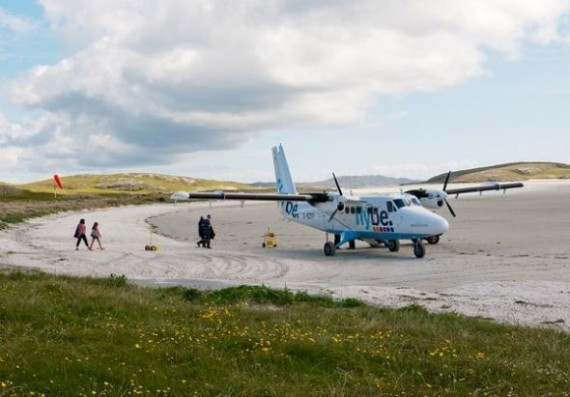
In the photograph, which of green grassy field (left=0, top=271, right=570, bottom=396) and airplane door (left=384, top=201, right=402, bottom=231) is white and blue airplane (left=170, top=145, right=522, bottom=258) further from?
green grassy field (left=0, top=271, right=570, bottom=396)

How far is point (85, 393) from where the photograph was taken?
20.2ft

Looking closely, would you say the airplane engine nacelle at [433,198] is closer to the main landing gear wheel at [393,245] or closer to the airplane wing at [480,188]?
the airplane wing at [480,188]

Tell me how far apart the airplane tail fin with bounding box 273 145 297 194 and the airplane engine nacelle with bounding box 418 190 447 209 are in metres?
8.10

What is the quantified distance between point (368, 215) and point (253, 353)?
22.3 m

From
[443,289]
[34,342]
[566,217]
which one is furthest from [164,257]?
[566,217]

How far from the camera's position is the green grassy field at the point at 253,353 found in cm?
659

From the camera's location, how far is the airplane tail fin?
3741cm

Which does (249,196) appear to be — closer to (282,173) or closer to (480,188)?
(282,173)

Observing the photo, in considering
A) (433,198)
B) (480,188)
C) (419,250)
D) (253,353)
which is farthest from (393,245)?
(253,353)

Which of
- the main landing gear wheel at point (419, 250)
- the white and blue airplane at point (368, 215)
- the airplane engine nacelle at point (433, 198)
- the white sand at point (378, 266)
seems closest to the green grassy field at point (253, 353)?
the white sand at point (378, 266)

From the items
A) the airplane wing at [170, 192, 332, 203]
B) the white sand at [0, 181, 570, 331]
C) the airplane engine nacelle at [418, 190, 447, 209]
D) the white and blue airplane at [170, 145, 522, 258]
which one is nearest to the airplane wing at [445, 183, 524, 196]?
the white and blue airplane at [170, 145, 522, 258]

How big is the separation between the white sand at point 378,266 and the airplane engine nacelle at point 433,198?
7.27 feet

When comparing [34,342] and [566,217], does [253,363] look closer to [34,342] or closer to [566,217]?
[34,342]

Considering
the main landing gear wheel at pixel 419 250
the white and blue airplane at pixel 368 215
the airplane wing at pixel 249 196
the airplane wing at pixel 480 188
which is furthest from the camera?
the airplane wing at pixel 480 188
